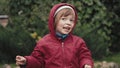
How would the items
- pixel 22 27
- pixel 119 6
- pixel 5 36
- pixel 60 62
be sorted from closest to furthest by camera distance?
pixel 60 62
pixel 5 36
pixel 22 27
pixel 119 6

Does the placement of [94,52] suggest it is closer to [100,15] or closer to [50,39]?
[100,15]

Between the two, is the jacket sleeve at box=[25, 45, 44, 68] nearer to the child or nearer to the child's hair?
the child

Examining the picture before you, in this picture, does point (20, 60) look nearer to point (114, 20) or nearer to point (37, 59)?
point (37, 59)

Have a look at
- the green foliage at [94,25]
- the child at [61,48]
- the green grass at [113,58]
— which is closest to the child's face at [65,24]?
the child at [61,48]

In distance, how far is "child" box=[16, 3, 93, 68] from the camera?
14.8ft

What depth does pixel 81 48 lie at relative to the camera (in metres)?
4.59

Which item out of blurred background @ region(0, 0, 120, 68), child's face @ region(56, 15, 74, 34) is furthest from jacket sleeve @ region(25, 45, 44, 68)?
blurred background @ region(0, 0, 120, 68)

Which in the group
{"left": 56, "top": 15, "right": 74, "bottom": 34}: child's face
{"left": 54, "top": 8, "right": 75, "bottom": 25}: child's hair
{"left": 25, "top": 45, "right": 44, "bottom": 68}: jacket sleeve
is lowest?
{"left": 25, "top": 45, "right": 44, "bottom": 68}: jacket sleeve

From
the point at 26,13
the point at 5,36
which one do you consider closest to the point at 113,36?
the point at 26,13

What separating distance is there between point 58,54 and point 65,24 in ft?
0.97

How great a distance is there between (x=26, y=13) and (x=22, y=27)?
0.44 meters

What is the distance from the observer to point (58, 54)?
4.53 meters

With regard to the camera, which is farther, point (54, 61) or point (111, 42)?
point (111, 42)

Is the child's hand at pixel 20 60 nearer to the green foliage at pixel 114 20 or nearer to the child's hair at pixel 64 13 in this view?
the child's hair at pixel 64 13
